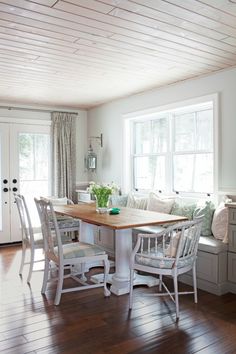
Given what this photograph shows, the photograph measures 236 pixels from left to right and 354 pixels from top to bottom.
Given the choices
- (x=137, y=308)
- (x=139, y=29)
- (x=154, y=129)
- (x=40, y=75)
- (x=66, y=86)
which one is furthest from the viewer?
(x=154, y=129)

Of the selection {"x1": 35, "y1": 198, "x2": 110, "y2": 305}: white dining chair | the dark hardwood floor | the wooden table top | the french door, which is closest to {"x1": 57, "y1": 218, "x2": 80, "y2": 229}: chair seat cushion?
the wooden table top

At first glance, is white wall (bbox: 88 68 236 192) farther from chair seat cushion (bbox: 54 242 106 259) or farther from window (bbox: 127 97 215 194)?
chair seat cushion (bbox: 54 242 106 259)

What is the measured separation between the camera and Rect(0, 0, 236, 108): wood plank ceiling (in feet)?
8.26

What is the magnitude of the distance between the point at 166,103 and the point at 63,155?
2.30 meters

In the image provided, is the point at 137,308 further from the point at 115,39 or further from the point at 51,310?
the point at 115,39

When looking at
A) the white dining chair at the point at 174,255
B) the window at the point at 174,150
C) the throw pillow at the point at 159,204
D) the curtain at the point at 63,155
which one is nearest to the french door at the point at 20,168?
the curtain at the point at 63,155

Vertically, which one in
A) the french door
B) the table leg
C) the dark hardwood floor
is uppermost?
the french door

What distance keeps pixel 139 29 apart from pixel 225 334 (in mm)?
2588

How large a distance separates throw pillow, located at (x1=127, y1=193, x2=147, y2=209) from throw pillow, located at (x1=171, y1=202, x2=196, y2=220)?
2.08 feet

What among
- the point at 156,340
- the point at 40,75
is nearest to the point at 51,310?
the point at 156,340

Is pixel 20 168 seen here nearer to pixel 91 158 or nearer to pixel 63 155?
pixel 63 155

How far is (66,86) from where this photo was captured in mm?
4895

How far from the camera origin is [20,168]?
5.95 meters

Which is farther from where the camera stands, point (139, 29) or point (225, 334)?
point (139, 29)
